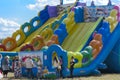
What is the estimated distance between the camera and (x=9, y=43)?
29.1 metres

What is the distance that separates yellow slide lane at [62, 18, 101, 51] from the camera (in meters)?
24.4

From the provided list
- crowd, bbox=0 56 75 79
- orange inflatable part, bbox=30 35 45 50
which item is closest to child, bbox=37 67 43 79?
crowd, bbox=0 56 75 79

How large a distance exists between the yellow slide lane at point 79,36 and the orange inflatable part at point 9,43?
5203mm

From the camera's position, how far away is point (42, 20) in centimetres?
3102

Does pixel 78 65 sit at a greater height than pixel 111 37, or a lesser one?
lesser

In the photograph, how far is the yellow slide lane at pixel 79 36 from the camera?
2444cm

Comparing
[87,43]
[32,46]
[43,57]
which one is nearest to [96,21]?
[87,43]

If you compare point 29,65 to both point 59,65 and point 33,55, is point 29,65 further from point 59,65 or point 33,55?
point 59,65

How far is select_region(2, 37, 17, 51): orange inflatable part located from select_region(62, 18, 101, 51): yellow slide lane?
205 inches

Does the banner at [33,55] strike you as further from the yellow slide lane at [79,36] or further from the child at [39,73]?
the yellow slide lane at [79,36]

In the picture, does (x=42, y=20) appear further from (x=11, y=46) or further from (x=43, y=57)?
(x=43, y=57)

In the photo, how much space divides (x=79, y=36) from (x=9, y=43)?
6.38m

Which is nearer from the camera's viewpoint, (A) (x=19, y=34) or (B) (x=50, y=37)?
(B) (x=50, y=37)

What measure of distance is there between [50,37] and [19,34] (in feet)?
13.4
